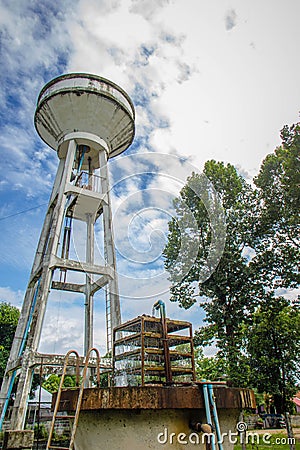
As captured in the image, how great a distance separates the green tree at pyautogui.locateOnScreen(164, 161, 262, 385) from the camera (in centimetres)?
1367

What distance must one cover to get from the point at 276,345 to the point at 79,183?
10.6 m

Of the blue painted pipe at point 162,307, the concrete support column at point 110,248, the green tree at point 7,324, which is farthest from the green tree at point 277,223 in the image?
the green tree at point 7,324

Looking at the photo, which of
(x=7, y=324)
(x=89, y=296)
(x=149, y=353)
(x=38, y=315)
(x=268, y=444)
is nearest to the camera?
(x=149, y=353)

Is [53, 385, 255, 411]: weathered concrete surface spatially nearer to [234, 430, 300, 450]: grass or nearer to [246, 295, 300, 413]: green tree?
[234, 430, 300, 450]: grass

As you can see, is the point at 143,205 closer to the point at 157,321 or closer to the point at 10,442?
the point at 157,321

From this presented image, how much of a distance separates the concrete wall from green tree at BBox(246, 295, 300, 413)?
11366 mm

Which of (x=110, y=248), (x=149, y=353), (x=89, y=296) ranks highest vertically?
(x=110, y=248)

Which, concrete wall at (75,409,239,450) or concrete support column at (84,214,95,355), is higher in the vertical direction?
concrete support column at (84,214,95,355)

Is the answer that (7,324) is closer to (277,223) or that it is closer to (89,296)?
(89,296)

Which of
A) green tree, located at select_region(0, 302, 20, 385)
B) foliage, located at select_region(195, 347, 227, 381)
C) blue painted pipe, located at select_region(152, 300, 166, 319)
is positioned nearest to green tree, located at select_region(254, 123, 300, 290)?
foliage, located at select_region(195, 347, 227, 381)

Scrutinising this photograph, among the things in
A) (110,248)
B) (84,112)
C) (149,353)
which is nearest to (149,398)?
(149,353)

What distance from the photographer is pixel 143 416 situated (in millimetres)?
2951

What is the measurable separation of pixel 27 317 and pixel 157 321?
8.29m

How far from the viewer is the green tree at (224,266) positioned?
538 inches
